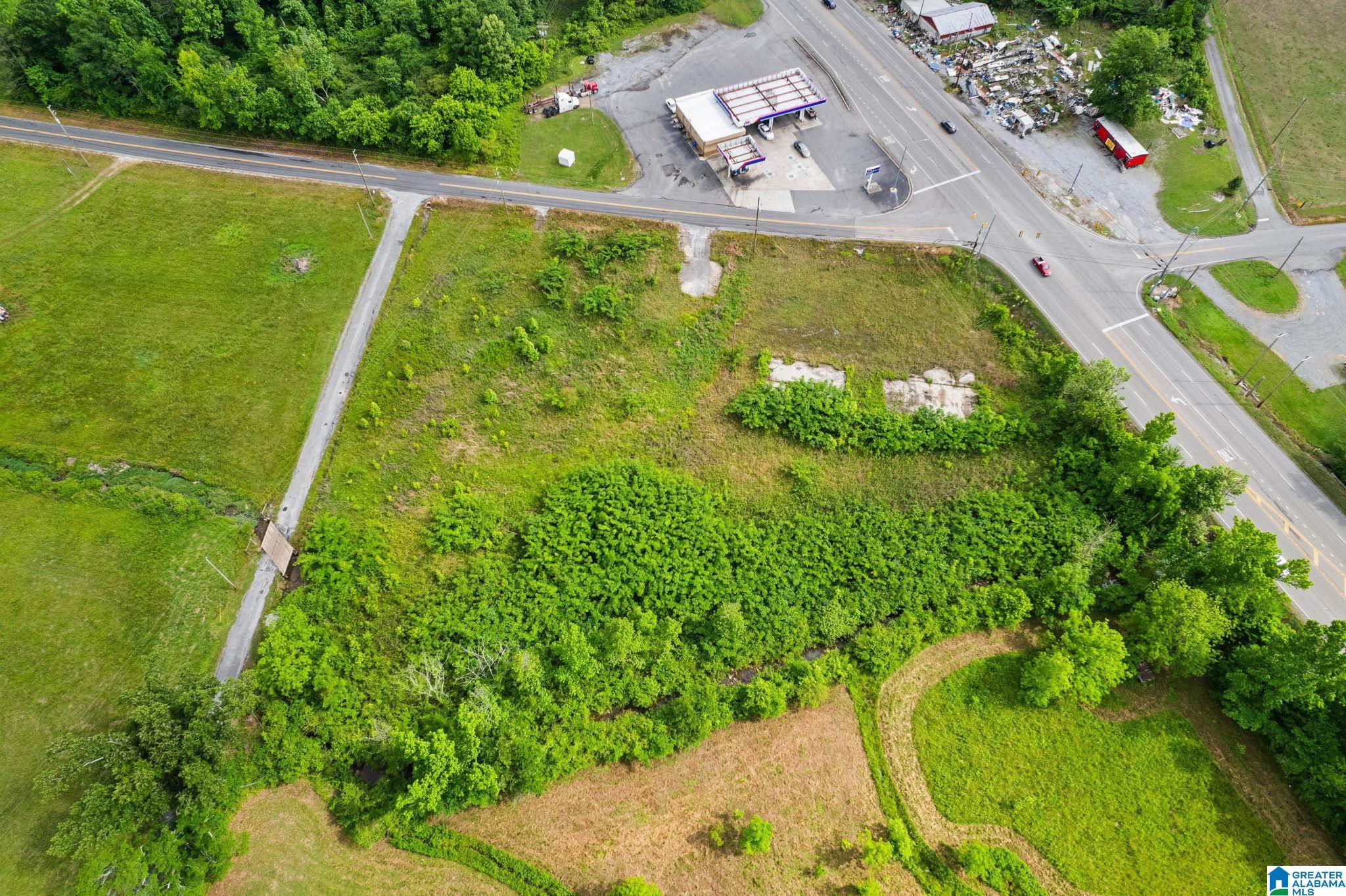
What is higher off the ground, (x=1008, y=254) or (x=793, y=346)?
(x=1008, y=254)

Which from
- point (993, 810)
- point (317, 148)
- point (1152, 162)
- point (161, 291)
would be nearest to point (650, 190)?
point (317, 148)

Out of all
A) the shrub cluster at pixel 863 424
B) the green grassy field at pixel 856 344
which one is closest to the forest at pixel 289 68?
the green grassy field at pixel 856 344

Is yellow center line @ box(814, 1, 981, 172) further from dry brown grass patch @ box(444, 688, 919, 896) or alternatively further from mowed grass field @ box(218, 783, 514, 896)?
mowed grass field @ box(218, 783, 514, 896)

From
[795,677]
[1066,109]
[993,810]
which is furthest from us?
[1066,109]

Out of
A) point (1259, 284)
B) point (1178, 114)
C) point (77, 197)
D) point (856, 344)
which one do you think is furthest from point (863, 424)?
point (77, 197)

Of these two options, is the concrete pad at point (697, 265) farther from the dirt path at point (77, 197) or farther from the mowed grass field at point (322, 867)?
the dirt path at point (77, 197)

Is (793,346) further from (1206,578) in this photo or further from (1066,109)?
(1066,109)
